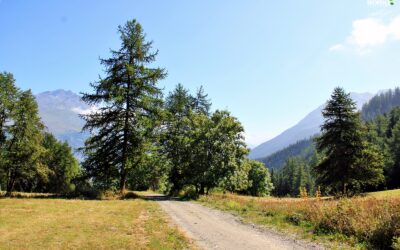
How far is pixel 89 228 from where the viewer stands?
13250 millimetres

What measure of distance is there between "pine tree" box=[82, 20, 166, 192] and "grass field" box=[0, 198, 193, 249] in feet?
43.0

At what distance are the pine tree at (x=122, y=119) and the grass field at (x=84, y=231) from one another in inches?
516

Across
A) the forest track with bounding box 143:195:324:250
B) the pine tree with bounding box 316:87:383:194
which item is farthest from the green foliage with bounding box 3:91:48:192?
the pine tree with bounding box 316:87:383:194

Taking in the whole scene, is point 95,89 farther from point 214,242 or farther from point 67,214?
point 214,242

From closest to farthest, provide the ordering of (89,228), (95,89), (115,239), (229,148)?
(115,239) < (89,228) < (95,89) < (229,148)

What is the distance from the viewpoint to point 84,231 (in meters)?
12.6

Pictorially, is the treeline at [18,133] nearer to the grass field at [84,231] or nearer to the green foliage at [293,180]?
the grass field at [84,231]

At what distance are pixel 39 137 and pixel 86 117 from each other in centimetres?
1623

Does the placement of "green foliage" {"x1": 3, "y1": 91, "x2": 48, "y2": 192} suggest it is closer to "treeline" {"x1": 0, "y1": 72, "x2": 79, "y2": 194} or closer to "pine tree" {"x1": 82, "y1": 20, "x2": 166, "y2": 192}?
"treeline" {"x1": 0, "y1": 72, "x2": 79, "y2": 194}

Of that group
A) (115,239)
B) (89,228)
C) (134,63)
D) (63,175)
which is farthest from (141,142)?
(63,175)

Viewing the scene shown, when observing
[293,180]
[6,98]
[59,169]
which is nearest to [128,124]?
[6,98]

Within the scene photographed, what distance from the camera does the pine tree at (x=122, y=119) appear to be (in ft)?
102

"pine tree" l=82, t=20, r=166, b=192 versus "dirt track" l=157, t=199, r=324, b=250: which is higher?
"pine tree" l=82, t=20, r=166, b=192

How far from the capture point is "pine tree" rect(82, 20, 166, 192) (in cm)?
3109
